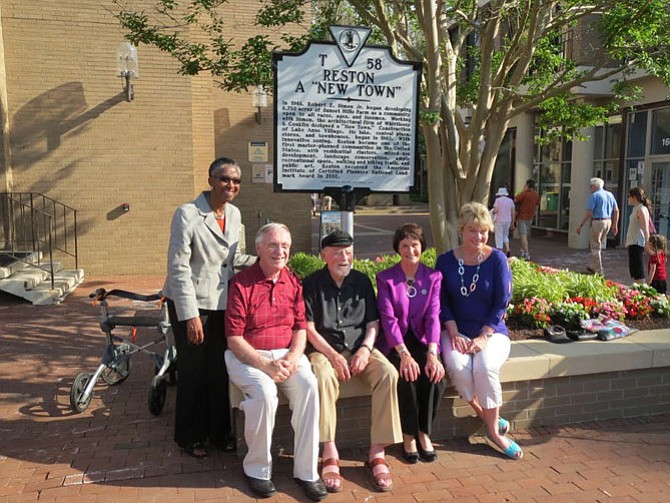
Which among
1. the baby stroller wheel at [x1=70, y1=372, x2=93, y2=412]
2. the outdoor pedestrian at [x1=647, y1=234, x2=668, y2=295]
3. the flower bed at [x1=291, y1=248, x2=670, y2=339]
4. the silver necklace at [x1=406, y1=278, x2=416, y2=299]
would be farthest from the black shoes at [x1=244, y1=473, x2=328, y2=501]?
the outdoor pedestrian at [x1=647, y1=234, x2=668, y2=295]

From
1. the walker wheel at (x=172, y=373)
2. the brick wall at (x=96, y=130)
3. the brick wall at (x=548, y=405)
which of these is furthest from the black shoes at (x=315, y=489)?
the brick wall at (x=96, y=130)

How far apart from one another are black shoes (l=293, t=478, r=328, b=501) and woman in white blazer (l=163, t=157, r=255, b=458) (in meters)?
0.79

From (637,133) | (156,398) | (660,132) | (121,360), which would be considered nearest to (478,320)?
(156,398)

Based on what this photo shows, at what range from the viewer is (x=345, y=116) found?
194 inches

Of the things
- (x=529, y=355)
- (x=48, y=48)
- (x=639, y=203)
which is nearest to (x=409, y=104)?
(x=529, y=355)

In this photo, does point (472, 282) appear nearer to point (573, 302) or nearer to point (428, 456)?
point (428, 456)

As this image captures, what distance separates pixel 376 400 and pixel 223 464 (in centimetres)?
111

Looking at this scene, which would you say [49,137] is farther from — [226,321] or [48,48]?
[226,321]

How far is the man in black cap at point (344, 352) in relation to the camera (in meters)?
3.76

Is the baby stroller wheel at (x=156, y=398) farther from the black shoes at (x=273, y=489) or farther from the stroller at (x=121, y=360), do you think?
the black shoes at (x=273, y=489)

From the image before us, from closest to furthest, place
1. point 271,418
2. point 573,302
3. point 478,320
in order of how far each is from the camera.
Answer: point 271,418, point 478,320, point 573,302

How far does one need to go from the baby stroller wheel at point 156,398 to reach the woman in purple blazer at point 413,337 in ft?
6.01

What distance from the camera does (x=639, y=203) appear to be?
8.93m

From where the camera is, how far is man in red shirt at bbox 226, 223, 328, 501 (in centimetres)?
360
